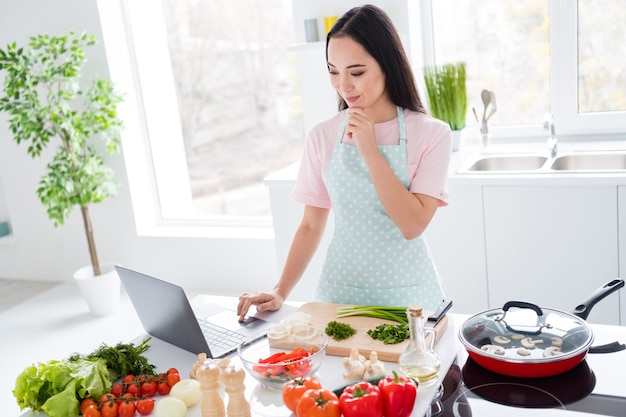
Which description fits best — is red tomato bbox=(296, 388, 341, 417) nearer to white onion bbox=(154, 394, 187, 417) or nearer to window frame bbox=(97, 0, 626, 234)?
white onion bbox=(154, 394, 187, 417)

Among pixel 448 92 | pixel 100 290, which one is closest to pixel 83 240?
pixel 100 290

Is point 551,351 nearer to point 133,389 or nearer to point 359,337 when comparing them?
point 359,337

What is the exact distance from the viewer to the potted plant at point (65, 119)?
358 cm

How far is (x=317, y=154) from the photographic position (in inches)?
75.7

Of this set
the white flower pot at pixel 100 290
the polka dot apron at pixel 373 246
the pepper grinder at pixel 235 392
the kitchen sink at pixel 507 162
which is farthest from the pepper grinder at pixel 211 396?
the white flower pot at pixel 100 290

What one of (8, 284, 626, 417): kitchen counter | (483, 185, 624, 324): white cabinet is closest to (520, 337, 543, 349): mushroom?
(8, 284, 626, 417): kitchen counter

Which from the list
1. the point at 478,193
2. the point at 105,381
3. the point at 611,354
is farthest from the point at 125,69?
the point at 611,354

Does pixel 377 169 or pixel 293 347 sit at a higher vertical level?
pixel 377 169

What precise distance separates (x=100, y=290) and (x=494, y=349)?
305 centimetres

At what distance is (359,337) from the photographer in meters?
1.46

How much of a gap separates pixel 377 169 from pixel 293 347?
1.81 ft

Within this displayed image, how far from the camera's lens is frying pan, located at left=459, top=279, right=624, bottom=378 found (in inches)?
49.2

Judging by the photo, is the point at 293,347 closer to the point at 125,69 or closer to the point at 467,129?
the point at 467,129

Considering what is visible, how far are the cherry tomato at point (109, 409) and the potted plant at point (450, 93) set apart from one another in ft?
7.19
